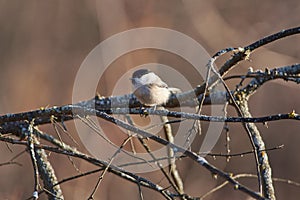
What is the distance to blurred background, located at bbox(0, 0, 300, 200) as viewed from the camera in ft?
15.6

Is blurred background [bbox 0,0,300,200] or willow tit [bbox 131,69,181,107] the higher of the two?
blurred background [bbox 0,0,300,200]

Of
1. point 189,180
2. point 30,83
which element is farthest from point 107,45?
point 189,180

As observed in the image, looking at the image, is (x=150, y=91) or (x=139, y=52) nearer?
(x=150, y=91)

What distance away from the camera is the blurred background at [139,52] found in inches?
187

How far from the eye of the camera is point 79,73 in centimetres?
484

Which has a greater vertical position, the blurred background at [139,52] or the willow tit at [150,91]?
the blurred background at [139,52]

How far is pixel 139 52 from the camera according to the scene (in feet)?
16.6

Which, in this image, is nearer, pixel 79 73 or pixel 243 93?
pixel 243 93

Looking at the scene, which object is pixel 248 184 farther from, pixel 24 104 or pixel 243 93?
pixel 243 93

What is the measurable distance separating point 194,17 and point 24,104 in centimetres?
168

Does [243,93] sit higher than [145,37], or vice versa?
[145,37]

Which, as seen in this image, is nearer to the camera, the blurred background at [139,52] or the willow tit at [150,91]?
the willow tit at [150,91]

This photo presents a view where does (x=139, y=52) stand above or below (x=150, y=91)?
above

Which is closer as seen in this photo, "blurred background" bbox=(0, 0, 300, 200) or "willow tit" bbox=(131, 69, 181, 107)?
"willow tit" bbox=(131, 69, 181, 107)
